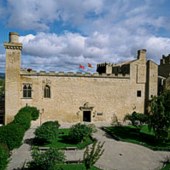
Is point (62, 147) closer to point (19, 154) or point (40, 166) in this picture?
point (19, 154)

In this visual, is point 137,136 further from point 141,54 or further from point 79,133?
point 141,54

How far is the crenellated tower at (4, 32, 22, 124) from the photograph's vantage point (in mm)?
33750

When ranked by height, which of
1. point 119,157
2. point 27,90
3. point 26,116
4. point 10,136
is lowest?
point 119,157

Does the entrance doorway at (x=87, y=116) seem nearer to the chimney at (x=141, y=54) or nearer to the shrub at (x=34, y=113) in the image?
the shrub at (x=34, y=113)

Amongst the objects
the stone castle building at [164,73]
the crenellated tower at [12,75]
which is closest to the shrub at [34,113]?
the crenellated tower at [12,75]

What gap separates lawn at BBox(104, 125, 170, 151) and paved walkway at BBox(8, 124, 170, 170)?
3.58 feet

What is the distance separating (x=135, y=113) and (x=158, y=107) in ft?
29.6

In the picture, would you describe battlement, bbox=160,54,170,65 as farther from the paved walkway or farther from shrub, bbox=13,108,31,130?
shrub, bbox=13,108,31,130

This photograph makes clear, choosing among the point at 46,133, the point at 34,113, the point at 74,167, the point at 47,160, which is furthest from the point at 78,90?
the point at 47,160

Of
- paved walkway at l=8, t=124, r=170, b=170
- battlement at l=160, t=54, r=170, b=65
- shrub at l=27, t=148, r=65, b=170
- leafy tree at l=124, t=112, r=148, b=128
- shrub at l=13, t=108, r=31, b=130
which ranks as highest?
battlement at l=160, t=54, r=170, b=65

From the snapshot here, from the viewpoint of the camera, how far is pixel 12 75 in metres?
33.9

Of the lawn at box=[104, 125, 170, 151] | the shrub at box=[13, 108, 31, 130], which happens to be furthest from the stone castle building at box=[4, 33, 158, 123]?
the shrub at box=[13, 108, 31, 130]

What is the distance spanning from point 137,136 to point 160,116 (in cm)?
417

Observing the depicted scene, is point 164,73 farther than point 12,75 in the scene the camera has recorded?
Yes
